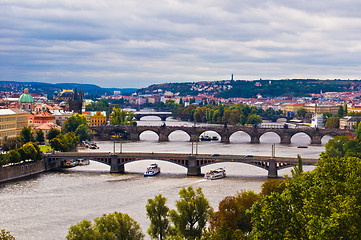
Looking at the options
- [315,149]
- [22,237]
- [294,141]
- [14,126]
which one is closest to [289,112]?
[294,141]

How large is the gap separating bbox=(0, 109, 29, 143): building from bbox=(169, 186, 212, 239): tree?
116ft

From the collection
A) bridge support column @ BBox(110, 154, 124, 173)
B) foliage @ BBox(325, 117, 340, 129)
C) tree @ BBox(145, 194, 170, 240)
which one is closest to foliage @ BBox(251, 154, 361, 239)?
tree @ BBox(145, 194, 170, 240)

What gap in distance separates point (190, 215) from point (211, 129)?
54.3 meters

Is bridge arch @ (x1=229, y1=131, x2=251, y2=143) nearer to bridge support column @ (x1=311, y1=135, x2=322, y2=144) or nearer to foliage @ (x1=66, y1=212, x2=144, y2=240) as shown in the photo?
bridge support column @ (x1=311, y1=135, x2=322, y2=144)

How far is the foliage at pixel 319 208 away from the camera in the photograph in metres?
14.1

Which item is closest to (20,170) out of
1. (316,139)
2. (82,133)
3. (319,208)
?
(82,133)

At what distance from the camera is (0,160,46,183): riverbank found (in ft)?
133

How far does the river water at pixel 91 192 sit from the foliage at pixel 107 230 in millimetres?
5848

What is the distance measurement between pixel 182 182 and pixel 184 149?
20878 mm

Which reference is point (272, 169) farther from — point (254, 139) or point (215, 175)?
point (254, 139)

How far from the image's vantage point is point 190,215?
77.7ft

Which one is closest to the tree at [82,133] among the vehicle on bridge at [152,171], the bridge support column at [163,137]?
the bridge support column at [163,137]

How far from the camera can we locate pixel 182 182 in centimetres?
4062

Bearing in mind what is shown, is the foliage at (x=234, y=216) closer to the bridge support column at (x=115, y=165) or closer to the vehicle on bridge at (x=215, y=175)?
the vehicle on bridge at (x=215, y=175)
